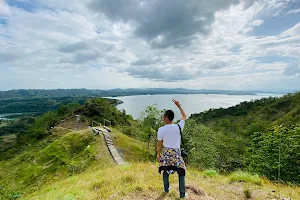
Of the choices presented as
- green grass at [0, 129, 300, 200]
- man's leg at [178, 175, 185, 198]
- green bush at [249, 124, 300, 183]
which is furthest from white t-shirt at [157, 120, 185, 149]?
green bush at [249, 124, 300, 183]

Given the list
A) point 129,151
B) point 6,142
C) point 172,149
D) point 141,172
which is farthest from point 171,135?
point 6,142

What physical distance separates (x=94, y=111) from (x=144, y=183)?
4104 centimetres

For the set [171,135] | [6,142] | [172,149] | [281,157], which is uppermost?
[171,135]

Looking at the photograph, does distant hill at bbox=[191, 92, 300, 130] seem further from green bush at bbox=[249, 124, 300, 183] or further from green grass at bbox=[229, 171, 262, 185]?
green grass at bbox=[229, 171, 262, 185]

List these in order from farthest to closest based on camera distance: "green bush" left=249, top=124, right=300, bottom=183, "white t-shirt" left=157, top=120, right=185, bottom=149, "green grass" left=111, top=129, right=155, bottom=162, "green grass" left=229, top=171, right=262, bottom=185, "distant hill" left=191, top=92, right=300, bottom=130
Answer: "distant hill" left=191, top=92, right=300, bottom=130 → "green grass" left=111, top=129, right=155, bottom=162 → "green bush" left=249, top=124, right=300, bottom=183 → "green grass" left=229, top=171, right=262, bottom=185 → "white t-shirt" left=157, top=120, right=185, bottom=149

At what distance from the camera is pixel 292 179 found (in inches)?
408

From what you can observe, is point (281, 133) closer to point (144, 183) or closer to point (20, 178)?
point (144, 183)

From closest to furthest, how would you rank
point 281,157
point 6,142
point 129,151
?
point 281,157, point 129,151, point 6,142

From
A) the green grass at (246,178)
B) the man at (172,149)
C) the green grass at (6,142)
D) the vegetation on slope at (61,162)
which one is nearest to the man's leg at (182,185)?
the man at (172,149)

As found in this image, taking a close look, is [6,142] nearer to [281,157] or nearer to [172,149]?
[281,157]

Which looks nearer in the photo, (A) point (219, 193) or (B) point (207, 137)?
(A) point (219, 193)

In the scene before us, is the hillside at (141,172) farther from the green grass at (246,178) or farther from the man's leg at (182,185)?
the man's leg at (182,185)

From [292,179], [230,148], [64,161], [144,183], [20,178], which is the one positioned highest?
[144,183]

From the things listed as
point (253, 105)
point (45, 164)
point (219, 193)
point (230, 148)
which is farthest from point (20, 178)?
point (253, 105)
